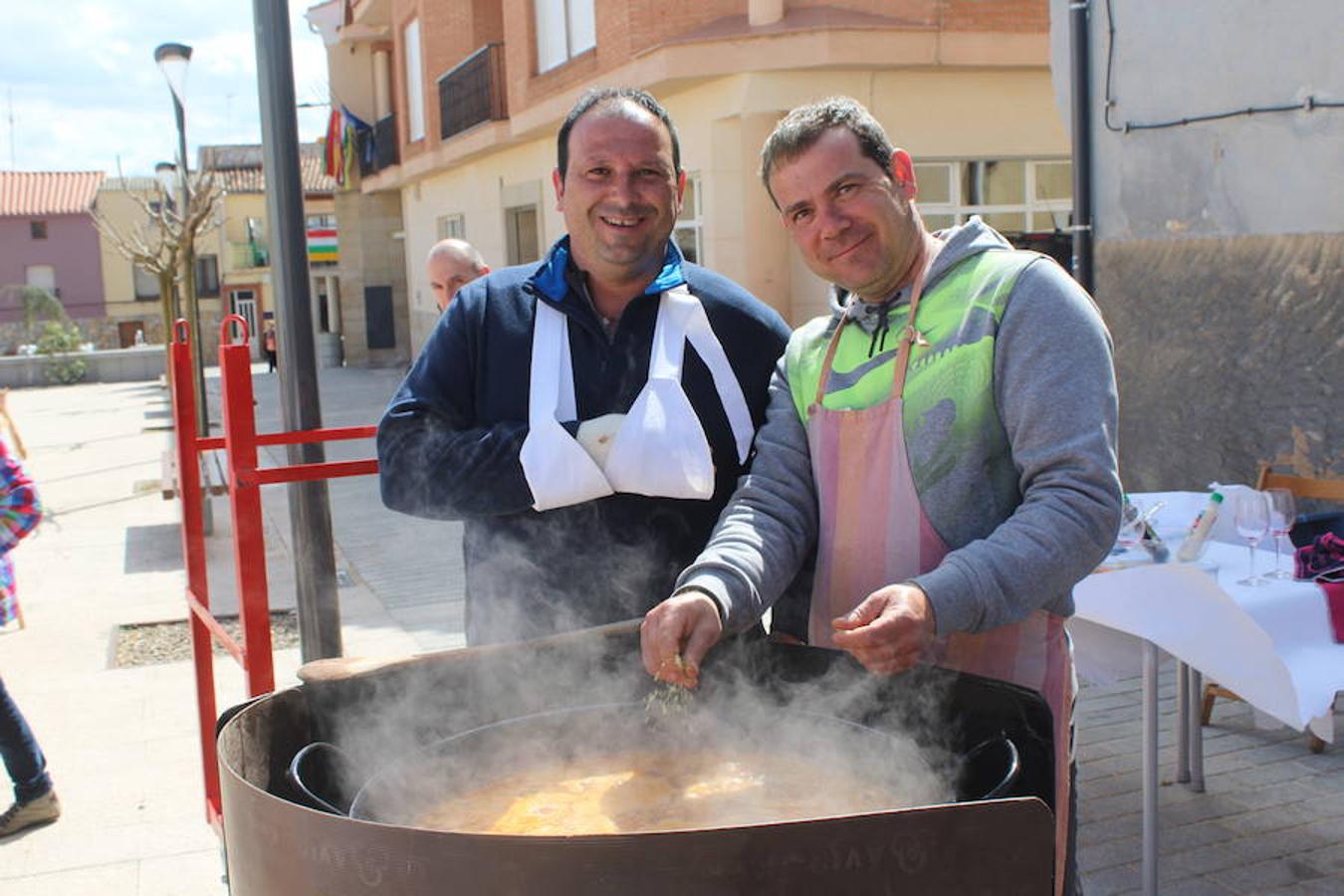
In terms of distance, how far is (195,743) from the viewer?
16.7ft

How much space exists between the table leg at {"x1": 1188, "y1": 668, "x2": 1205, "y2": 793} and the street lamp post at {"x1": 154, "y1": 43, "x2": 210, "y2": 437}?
7.42 metres

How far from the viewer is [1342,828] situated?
12.6 feet

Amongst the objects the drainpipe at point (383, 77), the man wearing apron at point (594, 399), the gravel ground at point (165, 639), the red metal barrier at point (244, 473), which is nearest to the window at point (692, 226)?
the gravel ground at point (165, 639)

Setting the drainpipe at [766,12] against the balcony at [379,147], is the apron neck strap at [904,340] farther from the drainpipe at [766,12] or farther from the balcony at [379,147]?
the balcony at [379,147]

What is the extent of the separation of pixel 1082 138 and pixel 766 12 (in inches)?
224

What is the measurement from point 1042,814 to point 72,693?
17.8 ft

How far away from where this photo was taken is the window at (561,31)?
48.9 ft

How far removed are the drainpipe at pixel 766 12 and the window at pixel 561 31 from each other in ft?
9.82

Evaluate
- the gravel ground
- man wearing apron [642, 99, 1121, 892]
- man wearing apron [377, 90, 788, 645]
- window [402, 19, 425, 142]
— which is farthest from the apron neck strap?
window [402, 19, 425, 142]

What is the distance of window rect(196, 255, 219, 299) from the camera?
5122 cm

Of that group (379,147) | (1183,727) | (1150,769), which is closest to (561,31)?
(379,147)

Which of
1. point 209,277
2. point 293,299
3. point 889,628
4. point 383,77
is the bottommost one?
point 889,628

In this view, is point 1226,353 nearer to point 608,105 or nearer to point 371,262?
point 608,105

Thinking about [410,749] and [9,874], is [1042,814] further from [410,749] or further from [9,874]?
[9,874]
